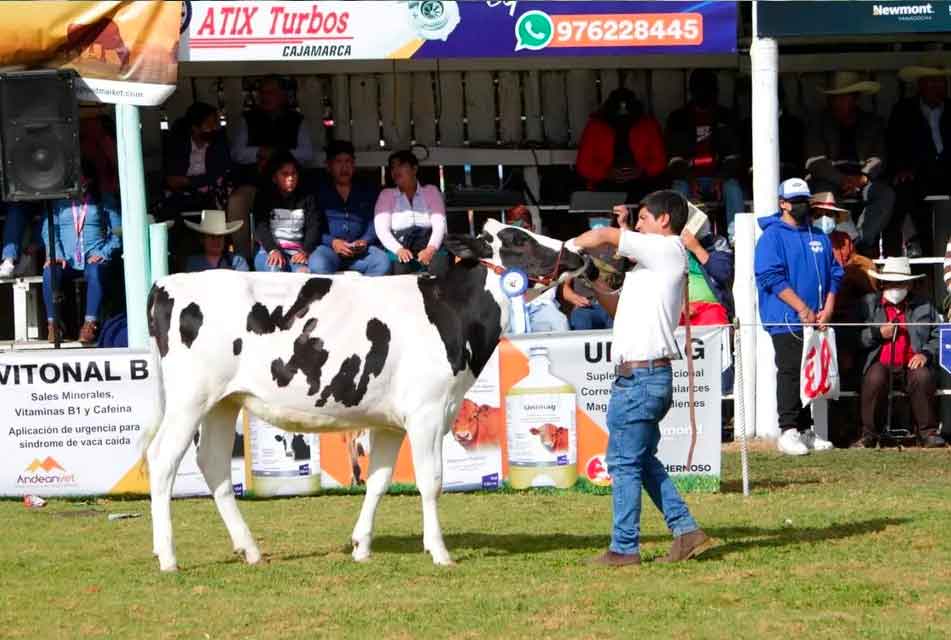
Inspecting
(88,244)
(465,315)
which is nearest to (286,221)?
(88,244)

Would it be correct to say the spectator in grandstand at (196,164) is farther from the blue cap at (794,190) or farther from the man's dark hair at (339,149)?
the blue cap at (794,190)

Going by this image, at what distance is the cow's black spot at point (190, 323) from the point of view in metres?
10.7

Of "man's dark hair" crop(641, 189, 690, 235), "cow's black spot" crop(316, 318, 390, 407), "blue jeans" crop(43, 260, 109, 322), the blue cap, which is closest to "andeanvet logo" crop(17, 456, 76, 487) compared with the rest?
"blue jeans" crop(43, 260, 109, 322)

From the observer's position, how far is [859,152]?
19.4 meters

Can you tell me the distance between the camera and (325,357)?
35.5 ft

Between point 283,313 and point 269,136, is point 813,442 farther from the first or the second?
point 283,313

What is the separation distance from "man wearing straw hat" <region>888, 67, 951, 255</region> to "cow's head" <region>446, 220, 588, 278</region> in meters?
8.88

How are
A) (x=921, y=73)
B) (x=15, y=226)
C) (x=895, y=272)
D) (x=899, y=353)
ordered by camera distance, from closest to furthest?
(x=899, y=353)
(x=895, y=272)
(x=15, y=226)
(x=921, y=73)

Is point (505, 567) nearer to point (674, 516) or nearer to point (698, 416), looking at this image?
point (674, 516)

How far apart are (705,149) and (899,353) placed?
3.42 meters

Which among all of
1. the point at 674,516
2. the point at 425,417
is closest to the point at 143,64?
the point at 425,417

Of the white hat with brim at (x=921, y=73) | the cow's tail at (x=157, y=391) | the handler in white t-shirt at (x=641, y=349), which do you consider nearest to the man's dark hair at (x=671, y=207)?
the handler in white t-shirt at (x=641, y=349)

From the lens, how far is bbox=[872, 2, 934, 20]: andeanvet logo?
1728 cm

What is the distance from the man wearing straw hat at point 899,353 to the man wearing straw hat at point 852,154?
1301 mm
